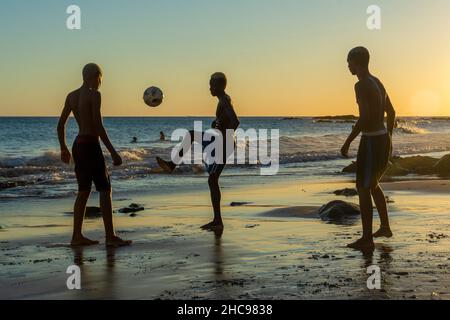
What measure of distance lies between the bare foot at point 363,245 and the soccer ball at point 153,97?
556 centimetres

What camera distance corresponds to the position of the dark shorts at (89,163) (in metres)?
8.43

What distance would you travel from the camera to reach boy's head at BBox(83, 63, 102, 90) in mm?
8375

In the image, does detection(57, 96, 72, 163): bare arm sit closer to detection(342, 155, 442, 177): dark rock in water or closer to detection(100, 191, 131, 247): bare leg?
detection(100, 191, 131, 247): bare leg

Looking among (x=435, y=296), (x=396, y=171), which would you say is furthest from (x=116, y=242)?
(x=396, y=171)

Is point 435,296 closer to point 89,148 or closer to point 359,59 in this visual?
point 359,59

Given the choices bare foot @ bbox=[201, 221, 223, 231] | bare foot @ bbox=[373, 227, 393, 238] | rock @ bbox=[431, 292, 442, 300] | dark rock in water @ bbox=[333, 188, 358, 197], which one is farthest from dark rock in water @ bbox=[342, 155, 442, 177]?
rock @ bbox=[431, 292, 442, 300]

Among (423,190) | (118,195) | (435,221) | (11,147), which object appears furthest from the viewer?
(11,147)

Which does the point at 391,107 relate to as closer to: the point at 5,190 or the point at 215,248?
the point at 215,248

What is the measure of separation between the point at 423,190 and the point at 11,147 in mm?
39905

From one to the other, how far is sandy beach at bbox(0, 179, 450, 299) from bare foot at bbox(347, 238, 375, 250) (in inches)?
5.1

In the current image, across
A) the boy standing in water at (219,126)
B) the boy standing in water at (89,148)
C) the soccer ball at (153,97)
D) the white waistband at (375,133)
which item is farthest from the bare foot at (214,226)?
the soccer ball at (153,97)

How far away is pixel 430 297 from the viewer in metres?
5.46

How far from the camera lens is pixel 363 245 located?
304 inches

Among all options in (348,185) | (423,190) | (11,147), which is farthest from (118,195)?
(11,147)
